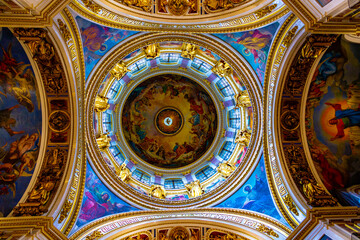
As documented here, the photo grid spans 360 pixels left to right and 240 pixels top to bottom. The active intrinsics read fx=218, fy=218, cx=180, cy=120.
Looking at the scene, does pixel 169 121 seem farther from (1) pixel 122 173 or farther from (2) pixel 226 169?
(2) pixel 226 169

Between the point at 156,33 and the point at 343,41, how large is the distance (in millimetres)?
9633

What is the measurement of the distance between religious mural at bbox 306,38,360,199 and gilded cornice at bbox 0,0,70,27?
39.2 feet

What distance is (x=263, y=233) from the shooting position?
474 inches

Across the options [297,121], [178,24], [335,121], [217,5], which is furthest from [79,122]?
[335,121]

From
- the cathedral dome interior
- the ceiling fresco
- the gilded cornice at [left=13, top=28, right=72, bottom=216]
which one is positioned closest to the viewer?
the gilded cornice at [left=13, top=28, right=72, bottom=216]

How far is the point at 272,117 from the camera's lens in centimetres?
1232

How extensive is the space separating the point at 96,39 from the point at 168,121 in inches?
511

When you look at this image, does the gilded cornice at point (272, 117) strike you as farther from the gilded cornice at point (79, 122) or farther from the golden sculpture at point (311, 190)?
the gilded cornice at point (79, 122)

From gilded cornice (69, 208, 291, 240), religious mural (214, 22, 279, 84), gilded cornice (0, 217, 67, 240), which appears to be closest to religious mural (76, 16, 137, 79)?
religious mural (214, 22, 279, 84)

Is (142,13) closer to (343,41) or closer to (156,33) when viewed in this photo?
(156,33)

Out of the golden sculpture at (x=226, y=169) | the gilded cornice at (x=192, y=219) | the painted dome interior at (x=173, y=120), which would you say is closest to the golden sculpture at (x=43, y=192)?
the gilded cornice at (x=192, y=219)

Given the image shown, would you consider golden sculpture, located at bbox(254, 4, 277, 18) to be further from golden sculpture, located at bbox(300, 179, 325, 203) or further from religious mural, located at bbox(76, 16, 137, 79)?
golden sculpture, located at bbox(300, 179, 325, 203)

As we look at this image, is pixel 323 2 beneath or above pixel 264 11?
beneath

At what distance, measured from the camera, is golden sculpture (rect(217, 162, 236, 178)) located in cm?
1662
